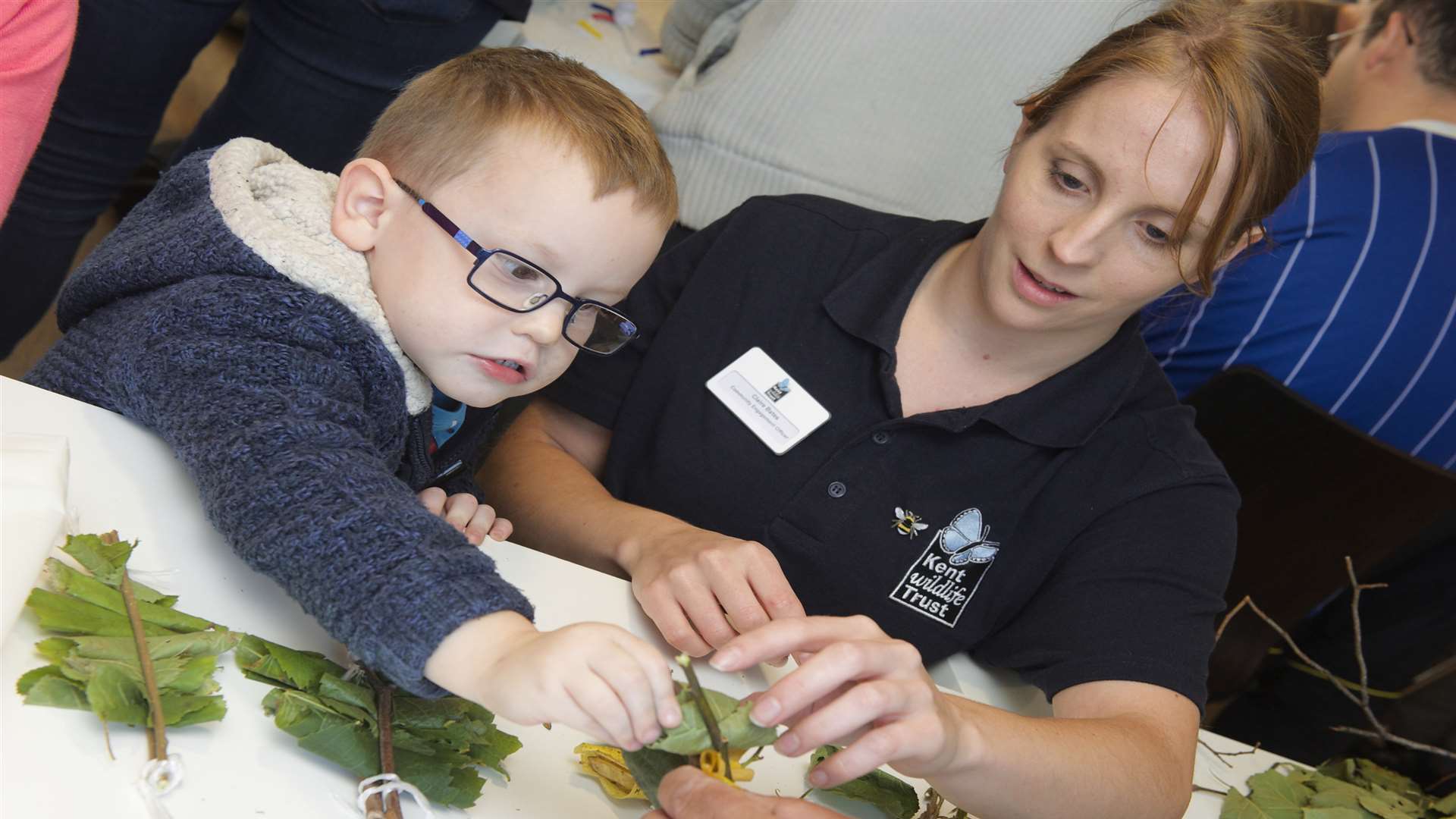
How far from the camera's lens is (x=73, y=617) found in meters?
0.83

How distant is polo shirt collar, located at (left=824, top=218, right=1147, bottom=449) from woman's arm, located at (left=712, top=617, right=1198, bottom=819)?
1.13ft

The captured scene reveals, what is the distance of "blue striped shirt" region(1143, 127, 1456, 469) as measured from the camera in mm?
2055

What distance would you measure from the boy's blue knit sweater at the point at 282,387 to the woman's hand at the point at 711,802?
169 millimetres

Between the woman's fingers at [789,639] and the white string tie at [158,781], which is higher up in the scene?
the woman's fingers at [789,639]

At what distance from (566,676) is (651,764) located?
0.14 meters

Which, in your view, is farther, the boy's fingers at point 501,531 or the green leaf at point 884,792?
the boy's fingers at point 501,531

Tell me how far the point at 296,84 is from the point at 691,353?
0.86 m

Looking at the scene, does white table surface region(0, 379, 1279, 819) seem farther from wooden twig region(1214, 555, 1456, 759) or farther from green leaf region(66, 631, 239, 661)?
wooden twig region(1214, 555, 1456, 759)

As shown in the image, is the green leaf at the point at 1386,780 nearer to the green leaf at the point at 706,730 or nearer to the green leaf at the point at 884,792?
the green leaf at the point at 884,792

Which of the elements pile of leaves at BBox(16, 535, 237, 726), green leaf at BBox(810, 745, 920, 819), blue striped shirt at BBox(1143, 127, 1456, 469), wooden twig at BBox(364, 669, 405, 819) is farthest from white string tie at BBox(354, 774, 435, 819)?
blue striped shirt at BBox(1143, 127, 1456, 469)

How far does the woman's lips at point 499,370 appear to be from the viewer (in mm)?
1144

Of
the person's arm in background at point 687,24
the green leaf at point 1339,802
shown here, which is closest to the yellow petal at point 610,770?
the green leaf at point 1339,802

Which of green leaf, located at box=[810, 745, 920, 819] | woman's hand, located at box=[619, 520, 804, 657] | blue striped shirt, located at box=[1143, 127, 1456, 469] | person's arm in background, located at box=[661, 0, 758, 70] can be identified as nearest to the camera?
green leaf, located at box=[810, 745, 920, 819]

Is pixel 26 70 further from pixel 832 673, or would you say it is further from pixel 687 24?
pixel 687 24
